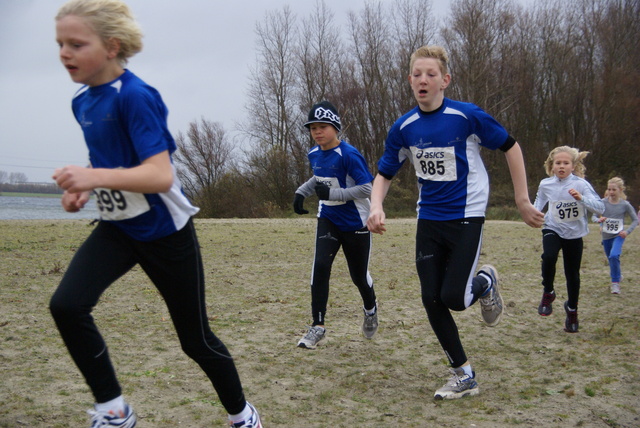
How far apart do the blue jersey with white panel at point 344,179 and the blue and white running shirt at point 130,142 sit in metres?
2.85

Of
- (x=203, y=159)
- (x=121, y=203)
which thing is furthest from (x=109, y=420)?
(x=203, y=159)

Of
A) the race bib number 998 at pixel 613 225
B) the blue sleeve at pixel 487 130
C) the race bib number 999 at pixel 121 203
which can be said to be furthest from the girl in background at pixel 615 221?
the race bib number 999 at pixel 121 203

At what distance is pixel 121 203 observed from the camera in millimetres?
2848

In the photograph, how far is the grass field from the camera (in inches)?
150

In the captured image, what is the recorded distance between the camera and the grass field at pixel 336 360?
12.5 feet

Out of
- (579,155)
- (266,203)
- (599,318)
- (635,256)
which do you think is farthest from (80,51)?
(266,203)

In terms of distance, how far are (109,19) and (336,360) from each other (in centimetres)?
327

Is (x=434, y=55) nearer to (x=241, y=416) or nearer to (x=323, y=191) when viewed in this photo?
(x=323, y=191)

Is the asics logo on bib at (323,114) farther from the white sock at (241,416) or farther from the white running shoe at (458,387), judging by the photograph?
the white sock at (241,416)

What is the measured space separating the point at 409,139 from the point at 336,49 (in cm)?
4439

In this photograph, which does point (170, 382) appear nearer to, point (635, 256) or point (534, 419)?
point (534, 419)

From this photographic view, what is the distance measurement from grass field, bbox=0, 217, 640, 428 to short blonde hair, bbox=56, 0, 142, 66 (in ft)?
6.92

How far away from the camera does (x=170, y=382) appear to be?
4344 millimetres

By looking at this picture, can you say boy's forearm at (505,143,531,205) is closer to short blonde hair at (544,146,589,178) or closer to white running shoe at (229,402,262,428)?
white running shoe at (229,402,262,428)
